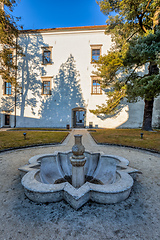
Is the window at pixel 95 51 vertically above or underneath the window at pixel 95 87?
above

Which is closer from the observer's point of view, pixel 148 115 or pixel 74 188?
pixel 74 188

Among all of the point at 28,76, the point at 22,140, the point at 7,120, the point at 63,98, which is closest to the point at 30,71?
the point at 28,76

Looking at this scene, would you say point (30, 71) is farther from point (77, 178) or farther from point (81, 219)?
point (81, 219)

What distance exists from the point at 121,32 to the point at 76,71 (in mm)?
7077

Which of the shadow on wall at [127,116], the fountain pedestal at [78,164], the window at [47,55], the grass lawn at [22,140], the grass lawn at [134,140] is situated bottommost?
the grass lawn at [22,140]

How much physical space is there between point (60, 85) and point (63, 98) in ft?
6.11

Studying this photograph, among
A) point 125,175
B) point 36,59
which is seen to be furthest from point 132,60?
point 36,59

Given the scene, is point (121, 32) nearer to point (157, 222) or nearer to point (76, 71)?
point (76, 71)

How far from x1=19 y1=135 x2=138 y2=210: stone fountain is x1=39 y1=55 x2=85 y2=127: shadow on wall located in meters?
12.2

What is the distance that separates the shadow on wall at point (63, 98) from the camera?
16.1 metres

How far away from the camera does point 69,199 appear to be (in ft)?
7.03

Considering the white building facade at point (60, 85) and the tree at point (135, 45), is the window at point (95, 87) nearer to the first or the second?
the white building facade at point (60, 85)

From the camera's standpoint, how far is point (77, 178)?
111 inches

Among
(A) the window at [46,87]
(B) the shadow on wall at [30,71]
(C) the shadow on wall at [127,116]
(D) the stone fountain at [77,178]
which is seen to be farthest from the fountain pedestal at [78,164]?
(B) the shadow on wall at [30,71]
